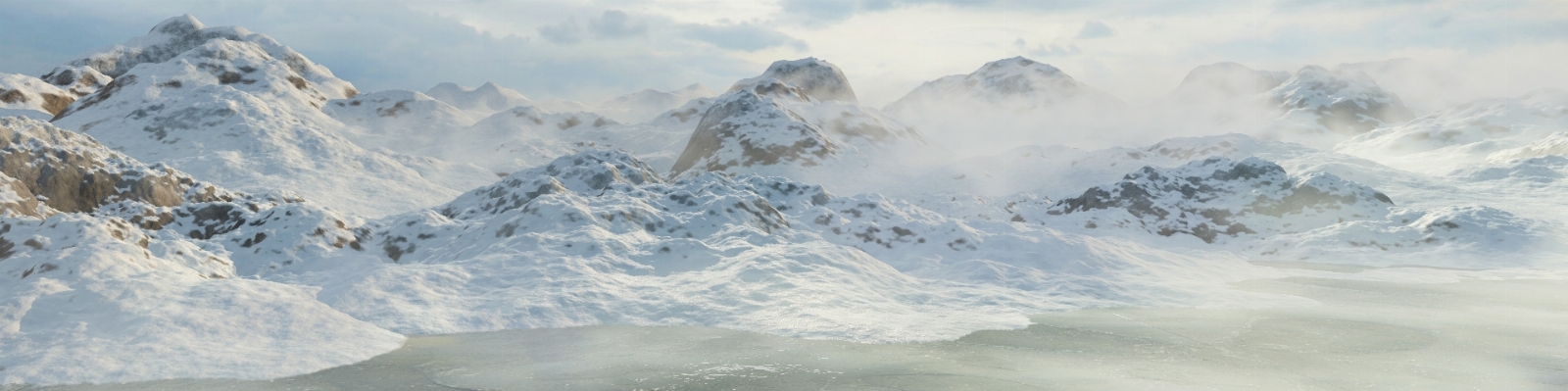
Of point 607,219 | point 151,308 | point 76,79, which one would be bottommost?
point 151,308

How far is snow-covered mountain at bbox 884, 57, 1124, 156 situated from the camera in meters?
125

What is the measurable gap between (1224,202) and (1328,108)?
3579 inches

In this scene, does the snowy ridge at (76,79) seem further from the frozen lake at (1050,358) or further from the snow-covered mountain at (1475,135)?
the snow-covered mountain at (1475,135)

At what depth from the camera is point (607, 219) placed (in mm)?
31422

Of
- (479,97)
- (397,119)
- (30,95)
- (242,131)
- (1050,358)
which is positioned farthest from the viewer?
(479,97)

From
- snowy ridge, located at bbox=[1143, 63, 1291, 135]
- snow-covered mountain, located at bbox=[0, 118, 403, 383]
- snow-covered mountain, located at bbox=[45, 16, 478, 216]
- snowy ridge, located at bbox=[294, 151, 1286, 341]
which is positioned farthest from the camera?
snowy ridge, located at bbox=[1143, 63, 1291, 135]

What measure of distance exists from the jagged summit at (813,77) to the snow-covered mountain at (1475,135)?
57.8 metres

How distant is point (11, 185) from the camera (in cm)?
2784

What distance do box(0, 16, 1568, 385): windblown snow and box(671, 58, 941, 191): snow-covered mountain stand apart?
36 cm

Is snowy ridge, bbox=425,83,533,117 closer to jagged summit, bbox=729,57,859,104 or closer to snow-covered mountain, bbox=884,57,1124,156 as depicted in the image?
jagged summit, bbox=729,57,859,104

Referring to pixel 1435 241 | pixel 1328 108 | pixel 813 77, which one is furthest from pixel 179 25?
pixel 1328 108

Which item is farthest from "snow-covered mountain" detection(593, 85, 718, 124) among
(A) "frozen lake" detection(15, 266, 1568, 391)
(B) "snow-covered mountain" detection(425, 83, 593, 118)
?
(A) "frozen lake" detection(15, 266, 1568, 391)

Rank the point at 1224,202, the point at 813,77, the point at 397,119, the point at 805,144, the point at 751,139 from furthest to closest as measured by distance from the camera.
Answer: the point at 813,77 → the point at 397,119 → the point at 805,144 → the point at 751,139 → the point at 1224,202

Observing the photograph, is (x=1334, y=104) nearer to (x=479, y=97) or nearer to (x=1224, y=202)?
(x=1224, y=202)
